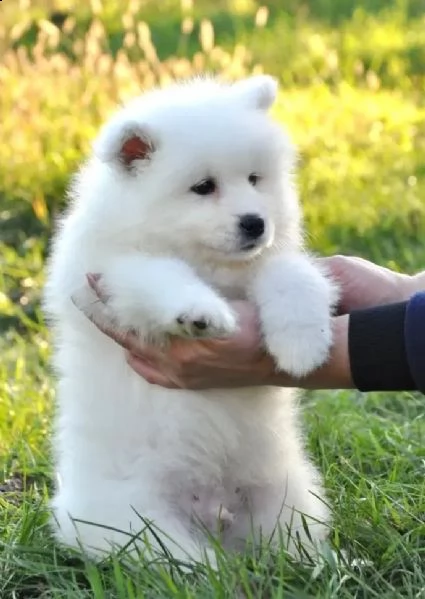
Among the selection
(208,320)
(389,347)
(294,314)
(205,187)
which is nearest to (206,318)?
(208,320)

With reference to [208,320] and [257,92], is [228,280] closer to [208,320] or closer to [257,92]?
[208,320]

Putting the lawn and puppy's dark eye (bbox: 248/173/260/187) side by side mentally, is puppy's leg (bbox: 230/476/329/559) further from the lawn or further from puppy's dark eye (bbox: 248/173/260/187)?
puppy's dark eye (bbox: 248/173/260/187)

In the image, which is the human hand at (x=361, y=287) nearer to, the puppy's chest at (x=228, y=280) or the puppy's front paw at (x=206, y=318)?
the puppy's chest at (x=228, y=280)

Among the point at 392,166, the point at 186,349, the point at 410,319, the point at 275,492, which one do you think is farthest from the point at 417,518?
the point at 392,166

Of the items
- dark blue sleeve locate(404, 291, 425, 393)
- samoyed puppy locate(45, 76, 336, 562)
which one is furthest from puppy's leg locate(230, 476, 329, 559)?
dark blue sleeve locate(404, 291, 425, 393)

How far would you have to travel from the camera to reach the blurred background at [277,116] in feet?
20.5

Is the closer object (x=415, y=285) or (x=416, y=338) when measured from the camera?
(x=416, y=338)

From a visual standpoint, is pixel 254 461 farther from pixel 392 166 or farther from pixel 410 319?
pixel 392 166

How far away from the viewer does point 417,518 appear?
306cm

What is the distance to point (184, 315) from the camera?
2.60 m

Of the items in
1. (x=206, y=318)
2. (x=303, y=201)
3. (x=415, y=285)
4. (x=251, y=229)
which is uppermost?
(x=251, y=229)

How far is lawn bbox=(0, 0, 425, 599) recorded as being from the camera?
9.00 ft

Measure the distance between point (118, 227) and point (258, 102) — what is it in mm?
531

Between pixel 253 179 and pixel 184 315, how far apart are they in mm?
477
